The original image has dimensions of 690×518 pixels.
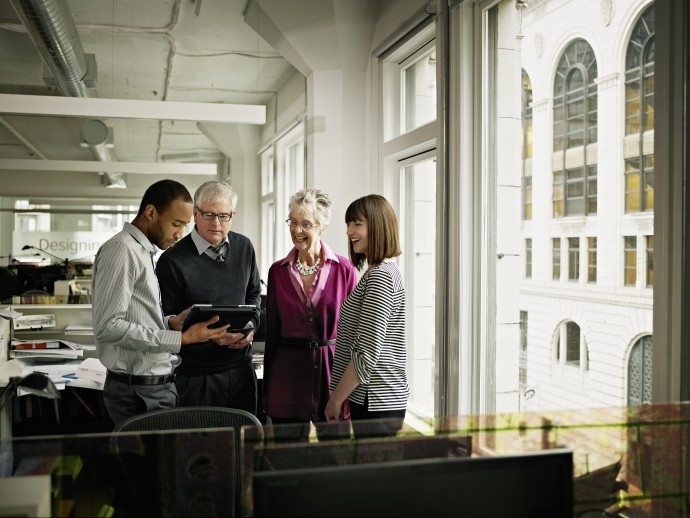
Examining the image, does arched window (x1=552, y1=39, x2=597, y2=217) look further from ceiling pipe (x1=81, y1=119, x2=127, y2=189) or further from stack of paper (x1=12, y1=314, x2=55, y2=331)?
stack of paper (x1=12, y1=314, x2=55, y2=331)

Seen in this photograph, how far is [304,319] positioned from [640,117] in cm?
135

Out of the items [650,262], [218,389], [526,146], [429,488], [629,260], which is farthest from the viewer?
[526,146]

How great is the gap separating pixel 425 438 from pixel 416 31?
3046 mm

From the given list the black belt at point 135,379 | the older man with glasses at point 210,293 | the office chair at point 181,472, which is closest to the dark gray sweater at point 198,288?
the older man with glasses at point 210,293

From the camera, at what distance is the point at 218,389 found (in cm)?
246

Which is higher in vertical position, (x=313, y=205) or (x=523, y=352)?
(x=313, y=205)

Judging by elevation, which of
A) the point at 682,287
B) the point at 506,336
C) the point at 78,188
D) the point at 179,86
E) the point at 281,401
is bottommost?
the point at 281,401

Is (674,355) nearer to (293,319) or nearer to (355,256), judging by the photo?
(355,256)

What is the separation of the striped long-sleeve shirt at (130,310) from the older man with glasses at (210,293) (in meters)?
0.21

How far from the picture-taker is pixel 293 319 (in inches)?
101

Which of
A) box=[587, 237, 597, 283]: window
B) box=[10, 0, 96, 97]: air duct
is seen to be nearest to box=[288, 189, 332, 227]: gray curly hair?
box=[587, 237, 597, 283]: window

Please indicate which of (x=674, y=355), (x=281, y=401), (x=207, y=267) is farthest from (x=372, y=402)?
(x=674, y=355)

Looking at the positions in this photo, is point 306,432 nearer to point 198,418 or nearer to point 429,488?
point 429,488

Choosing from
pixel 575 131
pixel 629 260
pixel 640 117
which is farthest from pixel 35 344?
pixel 640 117
